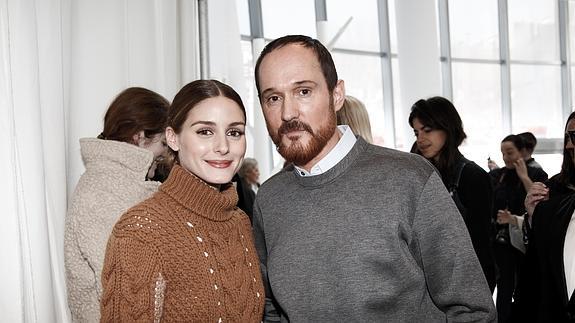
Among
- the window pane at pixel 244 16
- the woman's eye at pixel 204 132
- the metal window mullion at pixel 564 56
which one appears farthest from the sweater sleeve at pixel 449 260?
the metal window mullion at pixel 564 56

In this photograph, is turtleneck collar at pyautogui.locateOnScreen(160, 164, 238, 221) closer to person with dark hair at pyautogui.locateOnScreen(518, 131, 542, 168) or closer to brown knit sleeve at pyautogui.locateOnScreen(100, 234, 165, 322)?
brown knit sleeve at pyautogui.locateOnScreen(100, 234, 165, 322)

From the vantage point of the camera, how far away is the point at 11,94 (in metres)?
2.46

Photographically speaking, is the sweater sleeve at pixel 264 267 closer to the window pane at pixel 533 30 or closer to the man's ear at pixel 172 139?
the man's ear at pixel 172 139

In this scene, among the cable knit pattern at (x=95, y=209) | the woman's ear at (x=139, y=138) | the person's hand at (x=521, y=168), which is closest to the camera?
the cable knit pattern at (x=95, y=209)

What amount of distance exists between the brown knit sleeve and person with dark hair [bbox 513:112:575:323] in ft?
4.57

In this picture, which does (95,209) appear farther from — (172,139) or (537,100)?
(537,100)

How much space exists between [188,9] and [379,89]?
589 cm

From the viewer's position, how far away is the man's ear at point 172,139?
5.44 ft

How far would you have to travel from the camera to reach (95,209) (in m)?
1.90

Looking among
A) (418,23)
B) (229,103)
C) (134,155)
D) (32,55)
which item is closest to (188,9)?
(32,55)

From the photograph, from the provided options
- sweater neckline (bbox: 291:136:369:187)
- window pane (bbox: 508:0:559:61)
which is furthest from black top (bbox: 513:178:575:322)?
window pane (bbox: 508:0:559:61)

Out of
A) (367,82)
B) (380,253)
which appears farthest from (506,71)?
(380,253)

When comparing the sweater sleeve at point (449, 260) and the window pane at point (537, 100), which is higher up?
the window pane at point (537, 100)

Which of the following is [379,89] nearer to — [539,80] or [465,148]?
[465,148]
